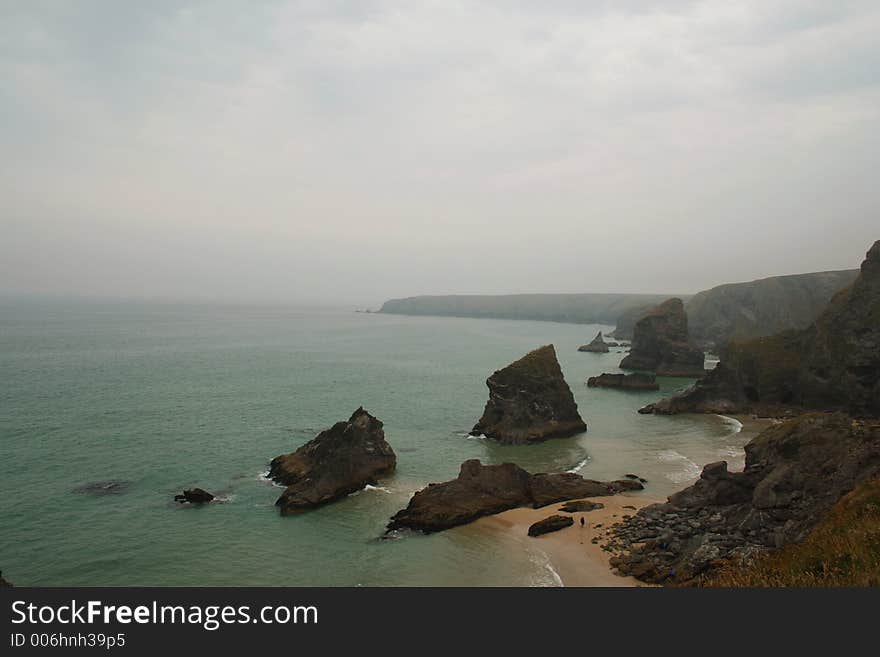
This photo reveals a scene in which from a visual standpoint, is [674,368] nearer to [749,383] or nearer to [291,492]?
[749,383]

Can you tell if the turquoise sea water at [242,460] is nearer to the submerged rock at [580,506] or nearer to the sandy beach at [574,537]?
the sandy beach at [574,537]

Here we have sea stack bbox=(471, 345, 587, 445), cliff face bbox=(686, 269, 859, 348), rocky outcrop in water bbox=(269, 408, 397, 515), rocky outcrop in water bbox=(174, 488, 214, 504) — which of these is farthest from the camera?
cliff face bbox=(686, 269, 859, 348)

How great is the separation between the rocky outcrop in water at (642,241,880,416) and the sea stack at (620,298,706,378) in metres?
31.1

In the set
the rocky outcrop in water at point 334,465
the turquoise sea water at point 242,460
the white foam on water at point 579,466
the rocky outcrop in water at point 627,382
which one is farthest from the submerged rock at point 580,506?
the rocky outcrop in water at point 627,382

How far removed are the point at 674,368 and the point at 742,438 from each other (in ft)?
179

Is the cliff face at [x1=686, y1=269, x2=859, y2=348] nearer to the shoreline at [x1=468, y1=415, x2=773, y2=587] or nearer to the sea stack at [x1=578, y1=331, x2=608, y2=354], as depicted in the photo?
the sea stack at [x1=578, y1=331, x2=608, y2=354]

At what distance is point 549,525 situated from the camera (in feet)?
109

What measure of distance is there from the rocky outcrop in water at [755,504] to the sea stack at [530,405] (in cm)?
2298

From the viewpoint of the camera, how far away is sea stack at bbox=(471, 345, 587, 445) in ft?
189

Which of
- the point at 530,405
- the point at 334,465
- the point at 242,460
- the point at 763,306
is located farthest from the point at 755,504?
the point at 763,306

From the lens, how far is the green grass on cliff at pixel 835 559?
47.8 feet

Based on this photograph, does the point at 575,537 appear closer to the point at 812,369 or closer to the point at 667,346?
the point at 812,369

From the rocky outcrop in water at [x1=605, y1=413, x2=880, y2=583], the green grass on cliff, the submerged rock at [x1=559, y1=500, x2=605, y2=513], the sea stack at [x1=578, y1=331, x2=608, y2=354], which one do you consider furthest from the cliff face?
the green grass on cliff

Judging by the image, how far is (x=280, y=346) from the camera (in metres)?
161
